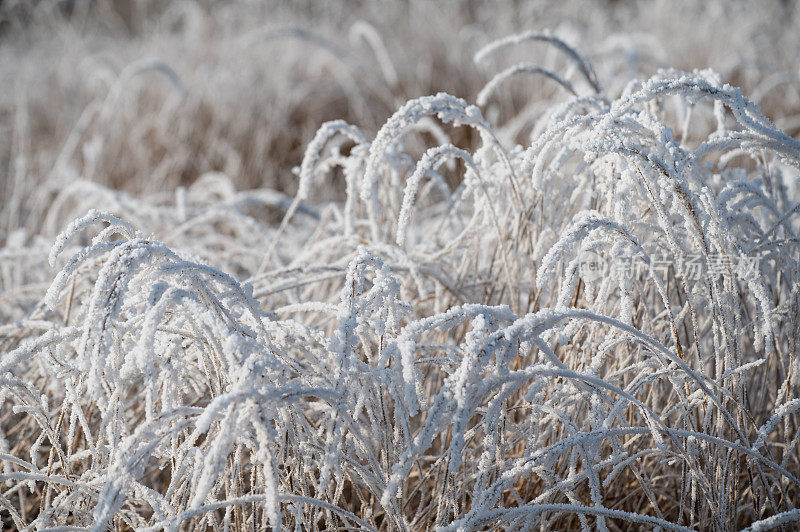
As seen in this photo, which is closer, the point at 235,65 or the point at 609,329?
the point at 609,329

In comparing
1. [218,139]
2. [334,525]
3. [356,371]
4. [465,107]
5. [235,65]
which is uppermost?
[235,65]

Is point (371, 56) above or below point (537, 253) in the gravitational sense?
above

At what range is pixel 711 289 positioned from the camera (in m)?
0.79

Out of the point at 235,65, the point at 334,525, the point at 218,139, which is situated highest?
the point at 235,65

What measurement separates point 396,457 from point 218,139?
86.6 inches

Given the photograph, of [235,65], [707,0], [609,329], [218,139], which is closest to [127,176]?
[218,139]

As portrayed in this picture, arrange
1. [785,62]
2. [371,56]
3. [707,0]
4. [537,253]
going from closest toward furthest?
[537,253]
[785,62]
[371,56]
[707,0]

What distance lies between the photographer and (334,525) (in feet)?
2.42

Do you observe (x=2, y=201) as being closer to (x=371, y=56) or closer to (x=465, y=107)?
(x=371, y=56)

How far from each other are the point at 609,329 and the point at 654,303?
7.3 inches

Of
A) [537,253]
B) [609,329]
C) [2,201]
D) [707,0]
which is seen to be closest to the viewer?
[609,329]

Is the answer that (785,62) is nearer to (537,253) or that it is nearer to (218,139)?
(218,139)

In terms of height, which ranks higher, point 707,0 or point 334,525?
point 707,0

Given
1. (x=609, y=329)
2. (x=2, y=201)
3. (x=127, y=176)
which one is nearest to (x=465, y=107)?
(x=609, y=329)
